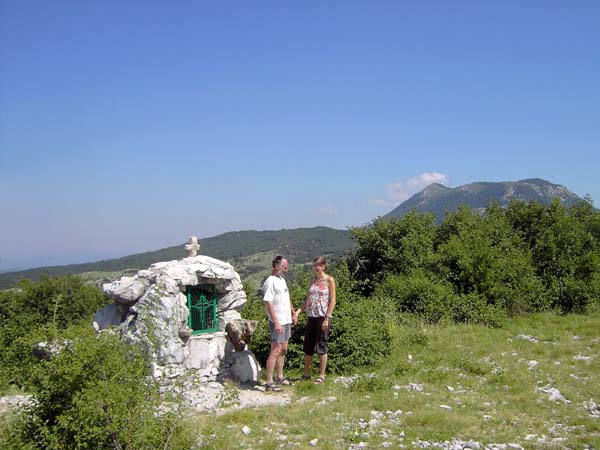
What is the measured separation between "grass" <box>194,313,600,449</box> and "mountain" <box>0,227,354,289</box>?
74.4 m

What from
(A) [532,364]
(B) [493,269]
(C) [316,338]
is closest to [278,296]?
(C) [316,338]

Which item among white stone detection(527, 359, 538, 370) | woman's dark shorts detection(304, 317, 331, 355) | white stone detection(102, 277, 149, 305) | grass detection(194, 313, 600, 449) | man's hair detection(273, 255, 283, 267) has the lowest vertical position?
white stone detection(527, 359, 538, 370)

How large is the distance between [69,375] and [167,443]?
1.39m

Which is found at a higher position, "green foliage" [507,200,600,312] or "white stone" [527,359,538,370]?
"green foliage" [507,200,600,312]

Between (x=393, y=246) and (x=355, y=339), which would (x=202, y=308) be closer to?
(x=355, y=339)

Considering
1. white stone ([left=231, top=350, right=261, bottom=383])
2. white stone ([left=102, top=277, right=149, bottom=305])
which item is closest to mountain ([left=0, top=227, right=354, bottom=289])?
white stone ([left=102, top=277, right=149, bottom=305])

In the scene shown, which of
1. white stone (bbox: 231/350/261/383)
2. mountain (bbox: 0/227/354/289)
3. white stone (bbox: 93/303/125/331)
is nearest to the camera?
white stone (bbox: 231/350/261/383)

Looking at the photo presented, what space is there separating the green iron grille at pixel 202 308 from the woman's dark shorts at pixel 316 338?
2.52 metres

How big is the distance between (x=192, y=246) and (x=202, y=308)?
168cm

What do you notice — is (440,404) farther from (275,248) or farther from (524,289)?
(275,248)

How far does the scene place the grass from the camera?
669 centimetres

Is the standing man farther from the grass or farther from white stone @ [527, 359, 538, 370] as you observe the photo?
white stone @ [527, 359, 538, 370]

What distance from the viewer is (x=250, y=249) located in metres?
121

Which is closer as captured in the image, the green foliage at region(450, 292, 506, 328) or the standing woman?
the standing woman
